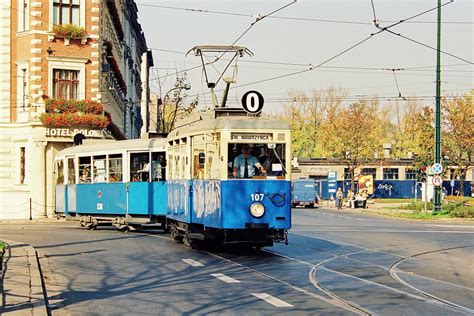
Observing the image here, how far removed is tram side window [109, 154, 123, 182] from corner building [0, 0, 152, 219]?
49.8 ft

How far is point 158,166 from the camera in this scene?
1015 inches

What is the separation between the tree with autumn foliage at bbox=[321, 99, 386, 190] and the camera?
3187 inches

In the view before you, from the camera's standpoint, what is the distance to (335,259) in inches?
739

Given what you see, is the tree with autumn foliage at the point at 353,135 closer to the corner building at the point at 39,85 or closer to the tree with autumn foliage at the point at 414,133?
the tree with autumn foliage at the point at 414,133

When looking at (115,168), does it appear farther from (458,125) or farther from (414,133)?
(414,133)

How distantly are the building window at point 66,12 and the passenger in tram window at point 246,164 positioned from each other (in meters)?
28.4

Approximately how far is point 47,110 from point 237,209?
2693 cm

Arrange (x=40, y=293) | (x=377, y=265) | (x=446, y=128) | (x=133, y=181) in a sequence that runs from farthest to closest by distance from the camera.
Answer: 1. (x=446, y=128)
2. (x=133, y=181)
3. (x=377, y=265)
4. (x=40, y=293)

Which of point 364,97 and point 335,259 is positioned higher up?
point 364,97

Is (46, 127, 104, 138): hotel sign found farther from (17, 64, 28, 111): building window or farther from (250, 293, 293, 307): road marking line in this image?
(250, 293, 293, 307): road marking line

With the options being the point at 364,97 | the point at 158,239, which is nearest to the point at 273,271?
the point at 158,239

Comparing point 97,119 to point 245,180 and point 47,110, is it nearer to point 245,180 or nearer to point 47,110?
point 47,110

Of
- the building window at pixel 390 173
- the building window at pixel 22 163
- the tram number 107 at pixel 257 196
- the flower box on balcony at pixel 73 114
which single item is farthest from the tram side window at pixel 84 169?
the building window at pixel 390 173

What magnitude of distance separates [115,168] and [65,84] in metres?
17.5
